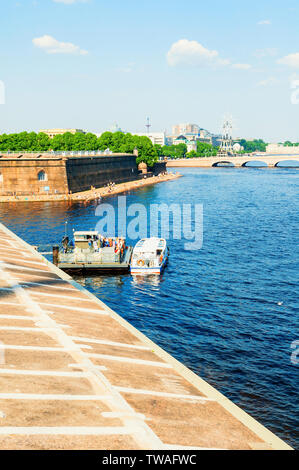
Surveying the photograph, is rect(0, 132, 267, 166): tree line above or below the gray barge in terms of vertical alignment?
above

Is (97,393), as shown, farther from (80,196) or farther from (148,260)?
(80,196)

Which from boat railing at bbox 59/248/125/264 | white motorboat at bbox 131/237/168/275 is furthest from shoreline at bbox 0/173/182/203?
white motorboat at bbox 131/237/168/275

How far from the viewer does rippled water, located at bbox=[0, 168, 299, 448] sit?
21.7m

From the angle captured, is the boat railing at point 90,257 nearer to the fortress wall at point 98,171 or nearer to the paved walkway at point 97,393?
the paved walkway at point 97,393

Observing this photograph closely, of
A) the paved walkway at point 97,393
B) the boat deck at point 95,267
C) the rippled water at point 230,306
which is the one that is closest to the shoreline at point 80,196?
the rippled water at point 230,306

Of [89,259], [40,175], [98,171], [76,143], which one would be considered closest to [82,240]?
[89,259]

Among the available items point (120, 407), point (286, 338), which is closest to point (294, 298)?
point (286, 338)

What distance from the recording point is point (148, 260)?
4112 cm

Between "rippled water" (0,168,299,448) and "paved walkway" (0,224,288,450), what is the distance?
606cm

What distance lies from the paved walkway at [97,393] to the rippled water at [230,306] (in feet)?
19.9

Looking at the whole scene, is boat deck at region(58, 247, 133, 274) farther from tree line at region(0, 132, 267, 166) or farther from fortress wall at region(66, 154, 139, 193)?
tree line at region(0, 132, 267, 166)

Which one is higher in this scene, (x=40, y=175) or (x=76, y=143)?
(x=76, y=143)

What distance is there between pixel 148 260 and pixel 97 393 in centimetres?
2851
